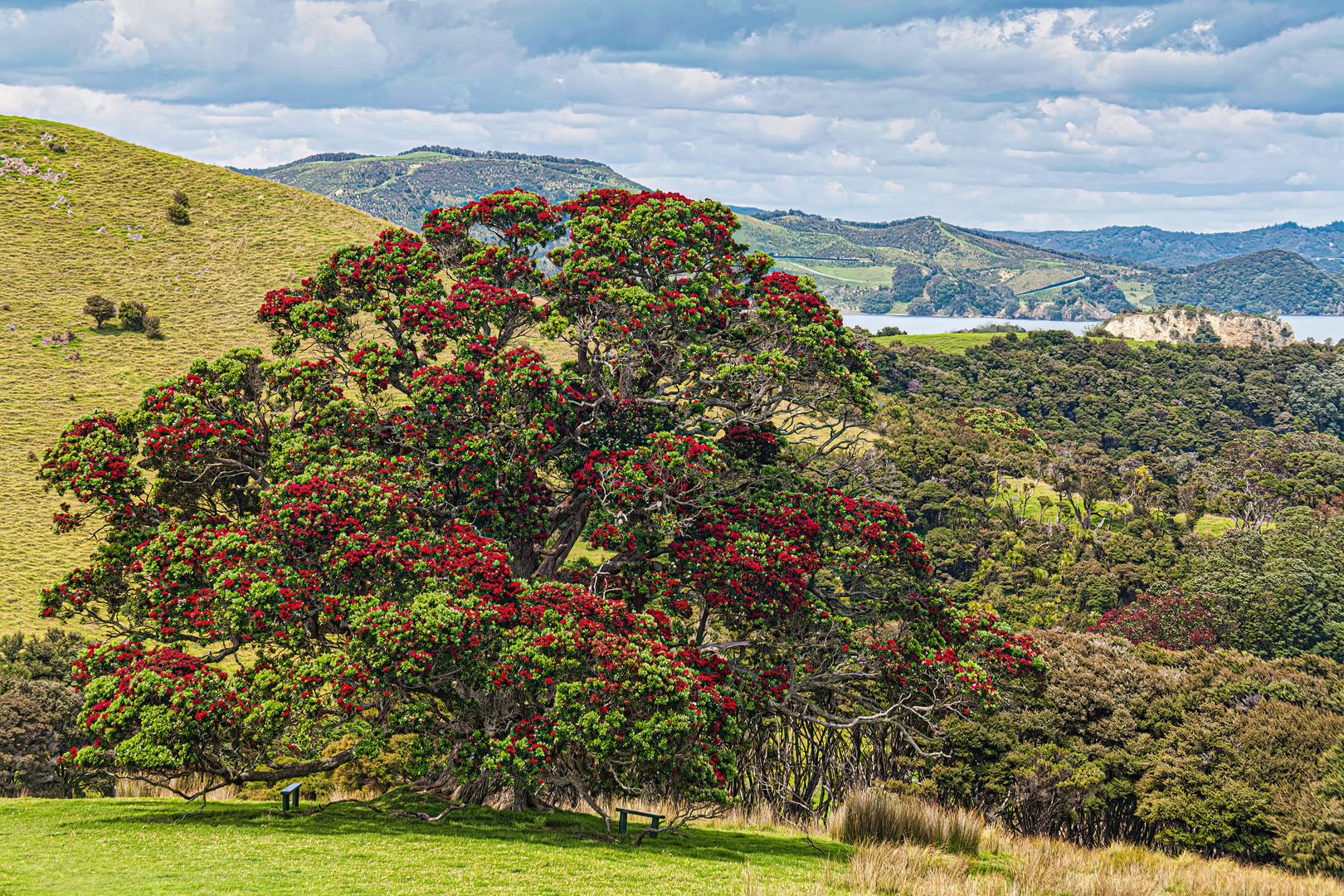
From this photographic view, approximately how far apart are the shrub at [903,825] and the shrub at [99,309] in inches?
2817

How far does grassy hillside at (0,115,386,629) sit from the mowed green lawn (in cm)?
3115

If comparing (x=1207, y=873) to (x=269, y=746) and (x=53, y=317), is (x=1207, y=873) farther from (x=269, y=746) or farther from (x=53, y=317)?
(x=53, y=317)

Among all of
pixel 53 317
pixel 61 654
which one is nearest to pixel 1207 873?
pixel 61 654

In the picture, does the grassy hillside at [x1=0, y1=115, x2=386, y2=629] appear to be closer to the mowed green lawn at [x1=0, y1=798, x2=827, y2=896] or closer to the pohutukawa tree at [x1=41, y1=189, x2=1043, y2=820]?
the pohutukawa tree at [x1=41, y1=189, x2=1043, y2=820]

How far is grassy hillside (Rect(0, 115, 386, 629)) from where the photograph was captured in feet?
168

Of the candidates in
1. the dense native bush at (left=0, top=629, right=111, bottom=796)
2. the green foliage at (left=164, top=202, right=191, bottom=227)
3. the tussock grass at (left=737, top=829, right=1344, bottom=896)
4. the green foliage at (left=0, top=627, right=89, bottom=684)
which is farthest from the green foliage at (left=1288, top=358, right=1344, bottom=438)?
the dense native bush at (left=0, top=629, right=111, bottom=796)

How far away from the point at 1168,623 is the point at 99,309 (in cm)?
8056

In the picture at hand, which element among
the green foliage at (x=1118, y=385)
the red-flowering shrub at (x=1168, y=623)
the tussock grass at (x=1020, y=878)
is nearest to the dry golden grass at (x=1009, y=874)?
the tussock grass at (x=1020, y=878)

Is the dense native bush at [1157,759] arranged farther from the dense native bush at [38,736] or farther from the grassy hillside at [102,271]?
the grassy hillside at [102,271]

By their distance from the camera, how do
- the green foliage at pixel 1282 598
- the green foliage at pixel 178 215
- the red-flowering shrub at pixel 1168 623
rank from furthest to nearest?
the green foliage at pixel 178 215, the green foliage at pixel 1282 598, the red-flowering shrub at pixel 1168 623

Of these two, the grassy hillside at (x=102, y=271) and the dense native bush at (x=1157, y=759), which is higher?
the grassy hillside at (x=102, y=271)

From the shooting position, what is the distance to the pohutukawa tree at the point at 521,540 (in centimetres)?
1580

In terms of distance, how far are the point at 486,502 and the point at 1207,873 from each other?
16240 millimetres

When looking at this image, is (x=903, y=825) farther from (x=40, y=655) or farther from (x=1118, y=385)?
(x=1118, y=385)
